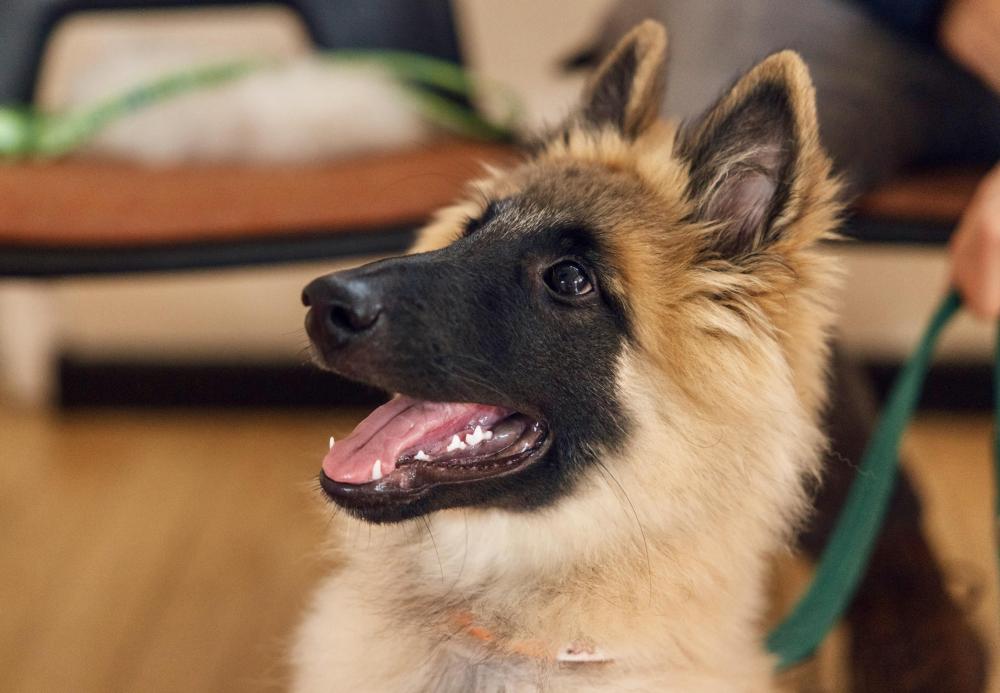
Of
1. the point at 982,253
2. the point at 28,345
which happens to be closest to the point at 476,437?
the point at 982,253

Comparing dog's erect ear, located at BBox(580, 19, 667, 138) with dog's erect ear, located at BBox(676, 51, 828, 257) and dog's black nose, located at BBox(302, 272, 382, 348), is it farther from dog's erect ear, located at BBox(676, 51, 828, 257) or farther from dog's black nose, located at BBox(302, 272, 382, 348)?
dog's black nose, located at BBox(302, 272, 382, 348)

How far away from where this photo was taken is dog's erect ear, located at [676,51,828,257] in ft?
3.87

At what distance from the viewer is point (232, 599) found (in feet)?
7.50

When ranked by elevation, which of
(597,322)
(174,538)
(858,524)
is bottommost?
(174,538)

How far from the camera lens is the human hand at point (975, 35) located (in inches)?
61.2

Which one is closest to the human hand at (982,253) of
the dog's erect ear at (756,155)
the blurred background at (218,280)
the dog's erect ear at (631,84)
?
the blurred background at (218,280)

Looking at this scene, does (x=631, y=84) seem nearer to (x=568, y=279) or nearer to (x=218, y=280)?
(x=568, y=279)

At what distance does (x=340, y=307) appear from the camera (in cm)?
110

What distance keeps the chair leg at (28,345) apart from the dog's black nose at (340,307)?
225 centimetres

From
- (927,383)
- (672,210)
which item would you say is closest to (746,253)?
(672,210)

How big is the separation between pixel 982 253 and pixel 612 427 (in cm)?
63

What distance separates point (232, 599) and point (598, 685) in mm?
1283

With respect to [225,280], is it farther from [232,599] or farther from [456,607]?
[456,607]

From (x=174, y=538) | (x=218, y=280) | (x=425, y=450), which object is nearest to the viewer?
(x=425, y=450)
